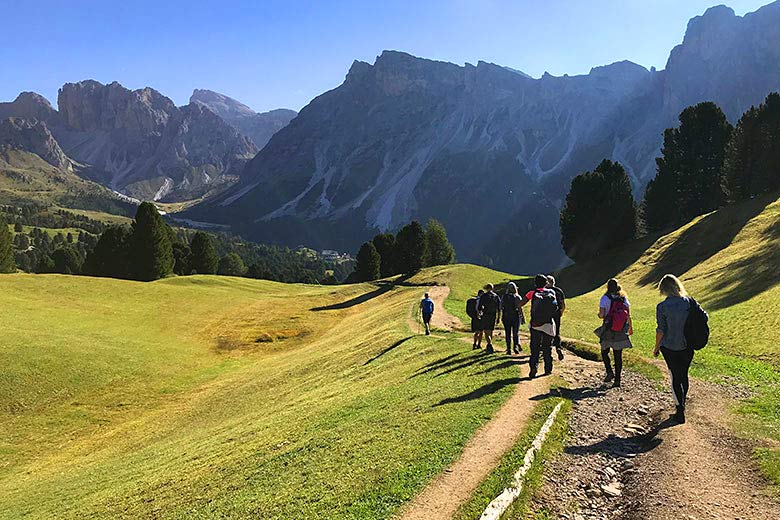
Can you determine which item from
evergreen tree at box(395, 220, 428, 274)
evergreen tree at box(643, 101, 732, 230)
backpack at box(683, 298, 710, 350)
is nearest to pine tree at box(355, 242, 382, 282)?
evergreen tree at box(395, 220, 428, 274)

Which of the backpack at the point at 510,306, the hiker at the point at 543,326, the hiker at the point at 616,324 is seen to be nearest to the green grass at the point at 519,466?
the hiker at the point at 543,326

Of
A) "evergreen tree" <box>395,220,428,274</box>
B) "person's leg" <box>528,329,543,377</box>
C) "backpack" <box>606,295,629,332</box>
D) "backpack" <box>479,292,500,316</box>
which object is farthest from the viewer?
"evergreen tree" <box>395,220,428,274</box>

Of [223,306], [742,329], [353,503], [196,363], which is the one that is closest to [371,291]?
[223,306]

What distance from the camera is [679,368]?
13219 millimetres

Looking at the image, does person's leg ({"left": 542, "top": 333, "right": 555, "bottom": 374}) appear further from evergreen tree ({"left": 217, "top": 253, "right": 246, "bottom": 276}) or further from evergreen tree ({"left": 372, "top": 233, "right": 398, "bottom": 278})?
evergreen tree ({"left": 217, "top": 253, "right": 246, "bottom": 276})

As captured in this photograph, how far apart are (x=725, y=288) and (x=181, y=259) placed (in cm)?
10932

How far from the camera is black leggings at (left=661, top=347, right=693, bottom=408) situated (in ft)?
43.2

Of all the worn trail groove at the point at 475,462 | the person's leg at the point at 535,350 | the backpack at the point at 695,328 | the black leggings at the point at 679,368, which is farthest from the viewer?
the person's leg at the point at 535,350

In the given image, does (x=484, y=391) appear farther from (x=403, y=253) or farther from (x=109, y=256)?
(x=109, y=256)

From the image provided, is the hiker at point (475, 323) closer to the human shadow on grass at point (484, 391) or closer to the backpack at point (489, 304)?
the backpack at point (489, 304)

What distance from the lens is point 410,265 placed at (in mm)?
106375

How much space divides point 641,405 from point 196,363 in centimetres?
3828

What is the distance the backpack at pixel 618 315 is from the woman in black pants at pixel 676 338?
12.4ft

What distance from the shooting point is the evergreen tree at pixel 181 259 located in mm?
115750
